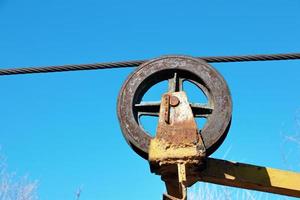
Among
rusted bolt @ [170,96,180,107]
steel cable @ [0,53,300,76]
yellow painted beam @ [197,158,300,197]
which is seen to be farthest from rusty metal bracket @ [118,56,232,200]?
steel cable @ [0,53,300,76]

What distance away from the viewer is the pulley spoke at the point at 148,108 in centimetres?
360

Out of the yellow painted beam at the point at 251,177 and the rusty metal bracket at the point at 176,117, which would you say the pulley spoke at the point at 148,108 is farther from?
the yellow painted beam at the point at 251,177

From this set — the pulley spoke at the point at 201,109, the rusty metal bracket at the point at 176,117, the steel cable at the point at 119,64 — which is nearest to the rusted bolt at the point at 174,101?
the rusty metal bracket at the point at 176,117

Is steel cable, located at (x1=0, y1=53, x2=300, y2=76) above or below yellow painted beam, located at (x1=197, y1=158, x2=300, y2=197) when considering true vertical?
above

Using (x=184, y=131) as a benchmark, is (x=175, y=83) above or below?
above

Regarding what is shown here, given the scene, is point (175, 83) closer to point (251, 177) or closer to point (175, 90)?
point (175, 90)

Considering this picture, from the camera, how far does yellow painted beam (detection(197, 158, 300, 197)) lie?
346 centimetres

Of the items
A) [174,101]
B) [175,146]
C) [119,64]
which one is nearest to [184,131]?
[175,146]

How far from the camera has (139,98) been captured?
12.2 ft

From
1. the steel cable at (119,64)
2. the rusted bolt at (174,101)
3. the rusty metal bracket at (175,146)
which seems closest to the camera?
the rusty metal bracket at (175,146)

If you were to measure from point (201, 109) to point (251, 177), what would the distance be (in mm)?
593

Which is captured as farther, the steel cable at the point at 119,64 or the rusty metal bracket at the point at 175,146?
the steel cable at the point at 119,64

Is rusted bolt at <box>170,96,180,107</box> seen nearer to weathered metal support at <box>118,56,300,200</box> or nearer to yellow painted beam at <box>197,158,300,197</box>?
weathered metal support at <box>118,56,300,200</box>

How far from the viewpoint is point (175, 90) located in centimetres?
367
